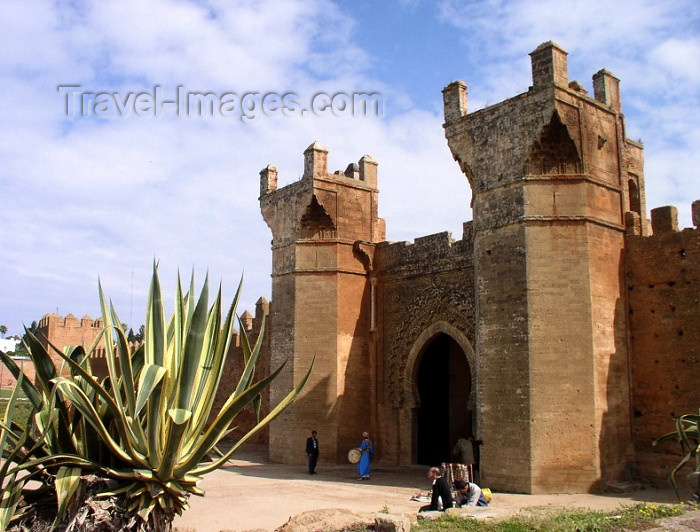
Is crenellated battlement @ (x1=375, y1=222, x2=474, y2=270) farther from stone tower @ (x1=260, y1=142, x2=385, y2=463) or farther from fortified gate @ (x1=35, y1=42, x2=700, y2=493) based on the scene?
stone tower @ (x1=260, y1=142, x2=385, y2=463)

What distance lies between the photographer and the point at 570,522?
22.3ft

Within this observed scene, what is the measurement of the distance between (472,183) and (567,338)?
138 inches

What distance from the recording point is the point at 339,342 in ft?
49.9

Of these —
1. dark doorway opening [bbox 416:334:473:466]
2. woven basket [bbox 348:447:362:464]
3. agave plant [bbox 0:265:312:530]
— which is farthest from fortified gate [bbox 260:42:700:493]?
agave plant [bbox 0:265:312:530]

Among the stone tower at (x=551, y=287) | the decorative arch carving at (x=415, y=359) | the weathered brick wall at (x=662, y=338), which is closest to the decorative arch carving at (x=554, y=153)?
the stone tower at (x=551, y=287)

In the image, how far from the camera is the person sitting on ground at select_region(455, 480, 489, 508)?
28.6 ft

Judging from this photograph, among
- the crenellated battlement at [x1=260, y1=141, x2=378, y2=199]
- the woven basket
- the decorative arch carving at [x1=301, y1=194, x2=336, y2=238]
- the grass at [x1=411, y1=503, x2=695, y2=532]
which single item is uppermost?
the crenellated battlement at [x1=260, y1=141, x2=378, y2=199]

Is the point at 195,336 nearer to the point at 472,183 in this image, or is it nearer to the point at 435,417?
the point at 472,183

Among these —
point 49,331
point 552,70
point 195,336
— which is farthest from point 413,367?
point 49,331

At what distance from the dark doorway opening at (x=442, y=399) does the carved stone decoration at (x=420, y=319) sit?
0.64 m

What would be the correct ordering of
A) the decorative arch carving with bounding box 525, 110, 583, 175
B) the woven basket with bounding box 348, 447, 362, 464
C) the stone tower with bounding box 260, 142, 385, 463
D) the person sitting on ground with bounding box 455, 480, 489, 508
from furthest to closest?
the stone tower with bounding box 260, 142, 385, 463
the woven basket with bounding box 348, 447, 362, 464
the decorative arch carving with bounding box 525, 110, 583, 175
the person sitting on ground with bounding box 455, 480, 489, 508

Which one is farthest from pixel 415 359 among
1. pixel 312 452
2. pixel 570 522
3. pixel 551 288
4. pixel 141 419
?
pixel 141 419

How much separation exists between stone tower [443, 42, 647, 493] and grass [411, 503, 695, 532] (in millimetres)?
3106

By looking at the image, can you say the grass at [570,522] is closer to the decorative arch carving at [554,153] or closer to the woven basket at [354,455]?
the decorative arch carving at [554,153]
